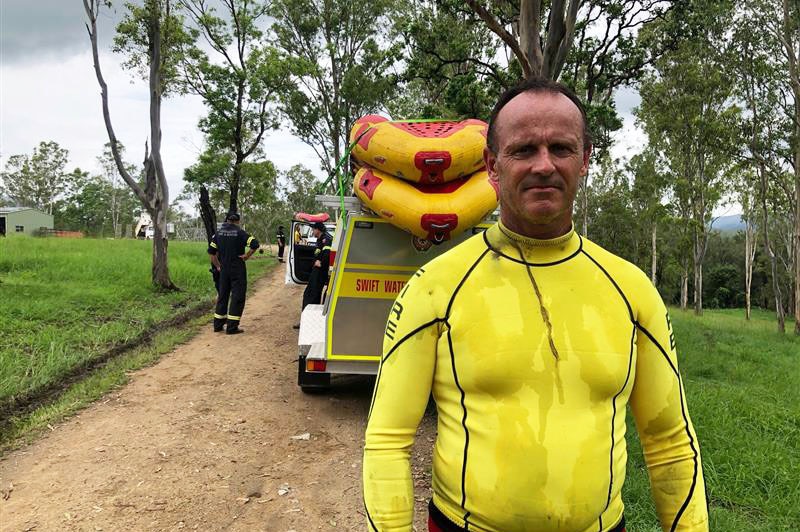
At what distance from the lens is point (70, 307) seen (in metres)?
9.42

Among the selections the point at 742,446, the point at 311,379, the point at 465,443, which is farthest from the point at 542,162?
the point at 311,379

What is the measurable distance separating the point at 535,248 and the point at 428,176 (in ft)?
9.97

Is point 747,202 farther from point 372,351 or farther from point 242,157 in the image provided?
point 372,351

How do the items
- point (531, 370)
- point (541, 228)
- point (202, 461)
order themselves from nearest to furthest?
point (531, 370), point (541, 228), point (202, 461)

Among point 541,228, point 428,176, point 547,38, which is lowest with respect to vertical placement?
point 541,228

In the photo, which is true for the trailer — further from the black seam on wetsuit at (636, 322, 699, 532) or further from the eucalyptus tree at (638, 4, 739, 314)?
the eucalyptus tree at (638, 4, 739, 314)

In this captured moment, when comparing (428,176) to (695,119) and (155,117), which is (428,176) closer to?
(155,117)

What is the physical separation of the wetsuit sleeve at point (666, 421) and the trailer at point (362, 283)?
3.62 meters

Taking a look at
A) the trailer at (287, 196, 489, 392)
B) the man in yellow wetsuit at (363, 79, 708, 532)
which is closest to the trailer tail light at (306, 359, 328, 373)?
the trailer at (287, 196, 489, 392)

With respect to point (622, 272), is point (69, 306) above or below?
below

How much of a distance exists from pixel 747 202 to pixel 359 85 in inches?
838

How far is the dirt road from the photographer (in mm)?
3350

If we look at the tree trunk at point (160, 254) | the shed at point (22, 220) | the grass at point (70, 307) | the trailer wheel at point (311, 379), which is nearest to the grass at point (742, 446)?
the trailer wheel at point (311, 379)

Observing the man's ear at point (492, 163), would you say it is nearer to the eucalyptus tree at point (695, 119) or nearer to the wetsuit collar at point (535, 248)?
the wetsuit collar at point (535, 248)
